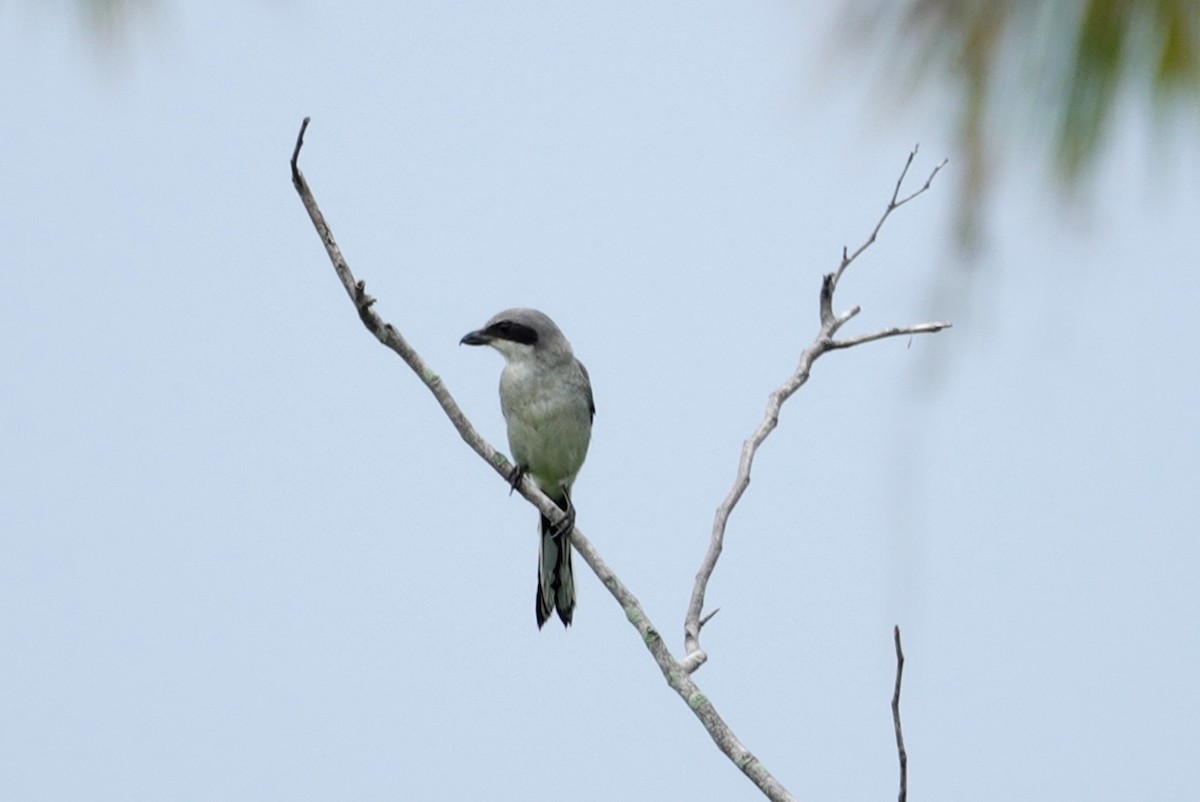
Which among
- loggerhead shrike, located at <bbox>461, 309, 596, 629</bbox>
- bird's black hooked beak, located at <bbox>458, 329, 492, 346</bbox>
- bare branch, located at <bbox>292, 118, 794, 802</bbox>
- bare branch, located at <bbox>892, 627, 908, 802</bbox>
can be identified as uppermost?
bird's black hooked beak, located at <bbox>458, 329, 492, 346</bbox>

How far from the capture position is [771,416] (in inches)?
143

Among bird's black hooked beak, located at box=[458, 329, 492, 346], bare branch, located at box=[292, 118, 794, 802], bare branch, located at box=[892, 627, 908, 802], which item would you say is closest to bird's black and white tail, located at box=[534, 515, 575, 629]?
bird's black hooked beak, located at box=[458, 329, 492, 346]

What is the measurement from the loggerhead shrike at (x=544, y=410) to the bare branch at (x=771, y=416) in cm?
212

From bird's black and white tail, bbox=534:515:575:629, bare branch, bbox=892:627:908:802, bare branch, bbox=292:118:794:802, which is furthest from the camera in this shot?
bird's black and white tail, bbox=534:515:575:629

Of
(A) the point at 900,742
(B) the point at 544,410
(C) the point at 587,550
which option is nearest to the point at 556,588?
(B) the point at 544,410

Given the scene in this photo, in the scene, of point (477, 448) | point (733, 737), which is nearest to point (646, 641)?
point (733, 737)

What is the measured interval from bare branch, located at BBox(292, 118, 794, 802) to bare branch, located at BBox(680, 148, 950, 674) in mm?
103

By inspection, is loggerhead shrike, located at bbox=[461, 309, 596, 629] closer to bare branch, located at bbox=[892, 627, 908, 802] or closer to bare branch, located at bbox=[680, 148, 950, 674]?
bare branch, located at bbox=[680, 148, 950, 674]

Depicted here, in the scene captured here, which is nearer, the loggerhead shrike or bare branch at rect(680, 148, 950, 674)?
bare branch at rect(680, 148, 950, 674)

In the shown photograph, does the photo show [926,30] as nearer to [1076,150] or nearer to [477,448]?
[1076,150]

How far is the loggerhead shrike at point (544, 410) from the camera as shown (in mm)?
5652

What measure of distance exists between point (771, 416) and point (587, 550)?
593mm

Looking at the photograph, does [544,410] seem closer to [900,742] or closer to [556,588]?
[556,588]

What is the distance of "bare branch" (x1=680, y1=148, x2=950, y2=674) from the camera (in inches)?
134
